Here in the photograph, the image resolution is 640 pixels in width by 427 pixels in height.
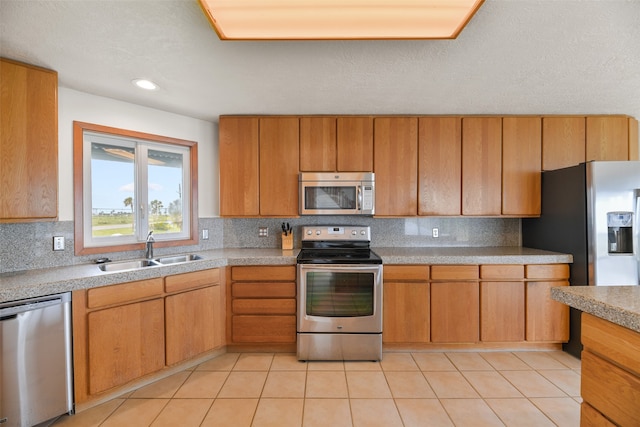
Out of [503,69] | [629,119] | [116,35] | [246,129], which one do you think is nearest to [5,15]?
[116,35]

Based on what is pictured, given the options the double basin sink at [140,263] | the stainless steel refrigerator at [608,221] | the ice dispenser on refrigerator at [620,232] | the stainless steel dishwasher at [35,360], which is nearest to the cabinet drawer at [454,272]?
the stainless steel refrigerator at [608,221]

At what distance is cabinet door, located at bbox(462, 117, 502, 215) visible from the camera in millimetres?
2953

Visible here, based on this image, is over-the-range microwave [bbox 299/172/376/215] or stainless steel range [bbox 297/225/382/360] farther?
over-the-range microwave [bbox 299/172/376/215]

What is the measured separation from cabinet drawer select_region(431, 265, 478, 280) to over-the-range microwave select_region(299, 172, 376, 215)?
81cm

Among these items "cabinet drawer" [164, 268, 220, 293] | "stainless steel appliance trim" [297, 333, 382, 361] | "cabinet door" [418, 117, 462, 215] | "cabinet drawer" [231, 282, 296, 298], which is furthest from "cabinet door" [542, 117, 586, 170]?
"cabinet drawer" [164, 268, 220, 293]

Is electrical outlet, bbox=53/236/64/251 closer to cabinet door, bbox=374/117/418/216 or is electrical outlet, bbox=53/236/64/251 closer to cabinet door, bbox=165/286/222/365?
cabinet door, bbox=165/286/222/365

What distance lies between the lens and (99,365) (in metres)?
1.93

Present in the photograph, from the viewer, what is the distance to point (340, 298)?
2582 millimetres

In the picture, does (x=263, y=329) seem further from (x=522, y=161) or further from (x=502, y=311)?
(x=522, y=161)

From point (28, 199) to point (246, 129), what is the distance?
68.9 inches

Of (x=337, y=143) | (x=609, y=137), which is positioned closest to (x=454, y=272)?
(x=337, y=143)

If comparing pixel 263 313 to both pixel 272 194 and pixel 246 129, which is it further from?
pixel 246 129

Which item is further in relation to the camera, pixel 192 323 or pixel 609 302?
pixel 192 323

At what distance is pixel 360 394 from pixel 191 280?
158cm
